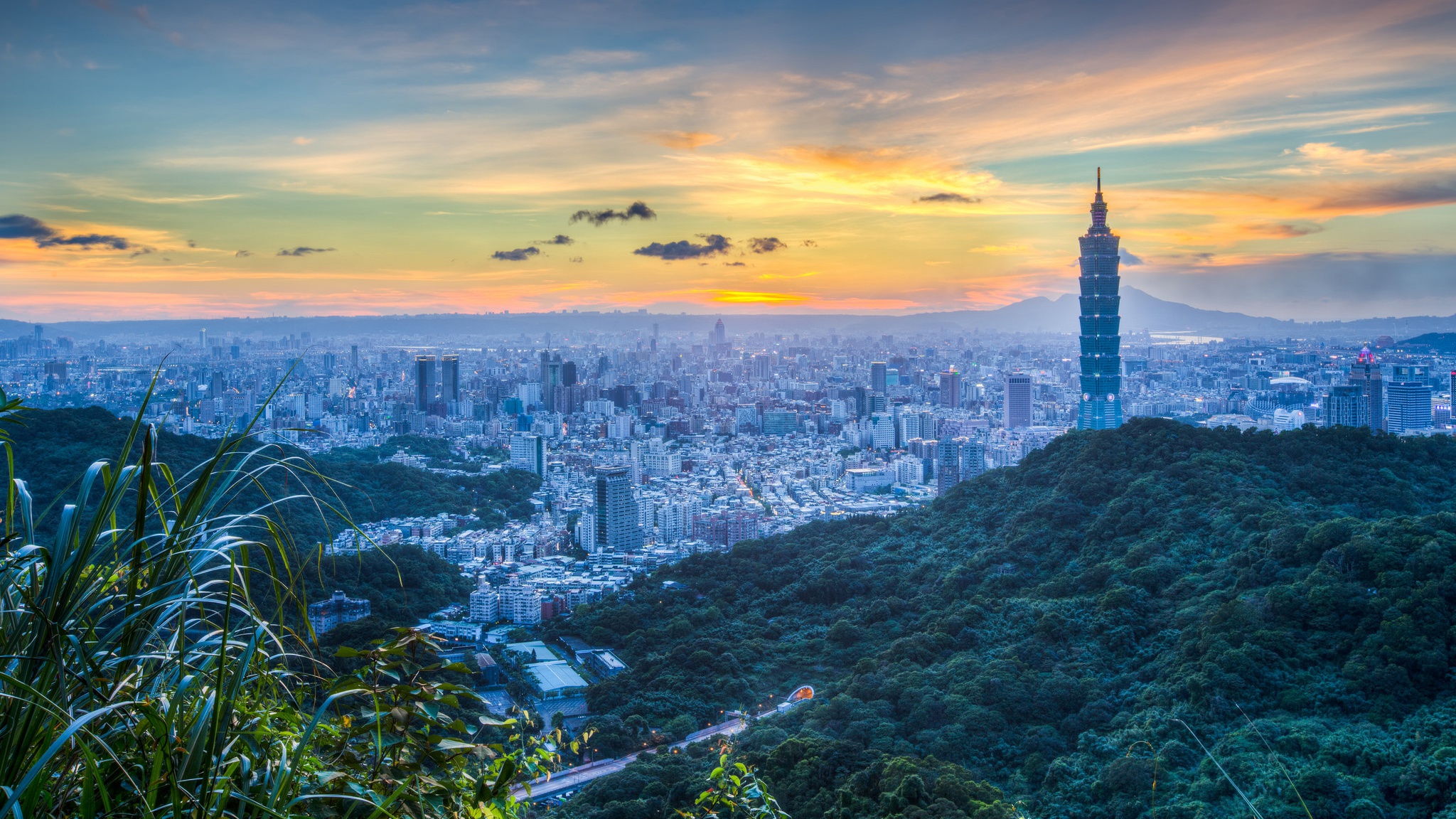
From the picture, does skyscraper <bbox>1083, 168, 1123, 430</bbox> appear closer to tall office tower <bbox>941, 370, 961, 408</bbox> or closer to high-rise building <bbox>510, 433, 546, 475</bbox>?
tall office tower <bbox>941, 370, 961, 408</bbox>

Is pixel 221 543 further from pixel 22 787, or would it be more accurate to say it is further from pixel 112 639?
pixel 22 787

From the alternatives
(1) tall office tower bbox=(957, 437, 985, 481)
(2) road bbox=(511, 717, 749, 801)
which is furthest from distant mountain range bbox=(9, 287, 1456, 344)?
(2) road bbox=(511, 717, 749, 801)

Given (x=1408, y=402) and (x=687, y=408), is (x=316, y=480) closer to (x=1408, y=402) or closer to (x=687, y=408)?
(x=1408, y=402)

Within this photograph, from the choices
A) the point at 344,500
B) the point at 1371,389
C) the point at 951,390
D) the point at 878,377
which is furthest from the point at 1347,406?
the point at 344,500

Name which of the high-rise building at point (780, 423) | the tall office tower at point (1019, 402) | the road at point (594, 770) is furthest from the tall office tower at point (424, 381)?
the road at point (594, 770)

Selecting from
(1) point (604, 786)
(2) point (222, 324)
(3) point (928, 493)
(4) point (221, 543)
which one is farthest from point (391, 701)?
(2) point (222, 324)

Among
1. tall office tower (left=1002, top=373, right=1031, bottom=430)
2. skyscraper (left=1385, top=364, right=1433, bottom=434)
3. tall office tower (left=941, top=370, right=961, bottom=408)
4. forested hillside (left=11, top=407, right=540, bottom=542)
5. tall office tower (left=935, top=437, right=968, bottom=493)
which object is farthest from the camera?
tall office tower (left=941, top=370, right=961, bottom=408)
